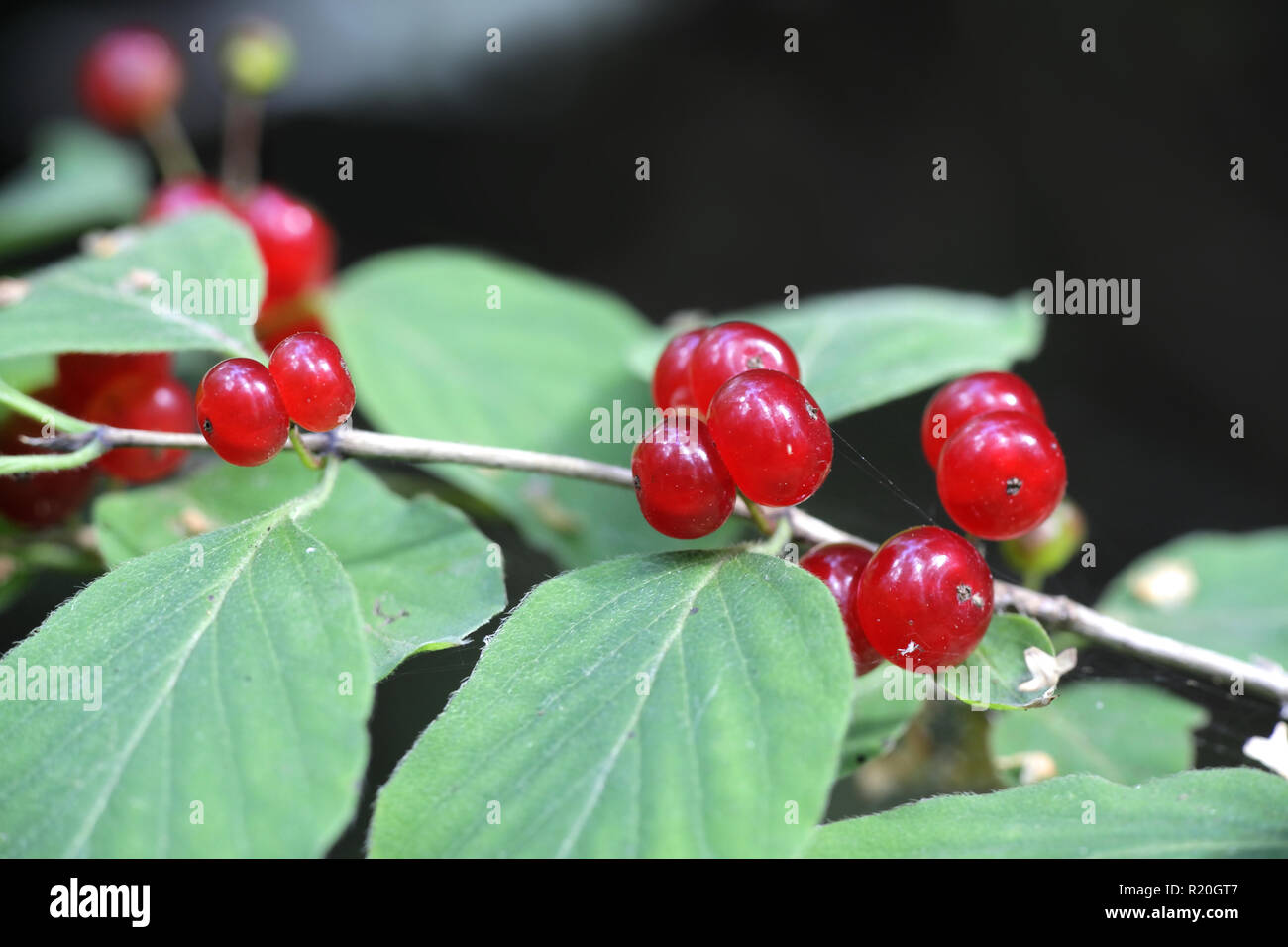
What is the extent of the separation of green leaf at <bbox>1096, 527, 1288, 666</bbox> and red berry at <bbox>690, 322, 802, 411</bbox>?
961 mm

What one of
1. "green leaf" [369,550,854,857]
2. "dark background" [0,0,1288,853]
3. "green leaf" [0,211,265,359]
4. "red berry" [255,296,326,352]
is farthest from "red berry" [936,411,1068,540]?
"dark background" [0,0,1288,853]

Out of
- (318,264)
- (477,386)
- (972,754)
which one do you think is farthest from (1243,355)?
(318,264)

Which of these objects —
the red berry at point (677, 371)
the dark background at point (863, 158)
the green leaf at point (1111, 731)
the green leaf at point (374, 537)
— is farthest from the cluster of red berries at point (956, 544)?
the dark background at point (863, 158)

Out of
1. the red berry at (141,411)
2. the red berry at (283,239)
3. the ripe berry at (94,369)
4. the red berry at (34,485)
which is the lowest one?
the red berry at (34,485)

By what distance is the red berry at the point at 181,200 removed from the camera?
5.75 ft

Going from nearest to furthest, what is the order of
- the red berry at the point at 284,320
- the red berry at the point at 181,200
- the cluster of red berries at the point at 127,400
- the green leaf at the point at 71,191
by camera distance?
the cluster of red berries at the point at 127,400 → the red berry at the point at 181,200 → the red berry at the point at 284,320 → the green leaf at the point at 71,191

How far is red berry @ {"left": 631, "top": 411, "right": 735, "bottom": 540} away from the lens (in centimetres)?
90

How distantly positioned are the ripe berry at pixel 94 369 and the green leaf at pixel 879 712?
0.91 meters

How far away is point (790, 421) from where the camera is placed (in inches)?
34.6

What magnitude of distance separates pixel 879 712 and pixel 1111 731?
50 cm

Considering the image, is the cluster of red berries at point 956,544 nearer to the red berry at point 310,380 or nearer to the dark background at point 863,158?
the red berry at point 310,380

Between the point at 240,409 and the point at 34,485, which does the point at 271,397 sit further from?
the point at 34,485
